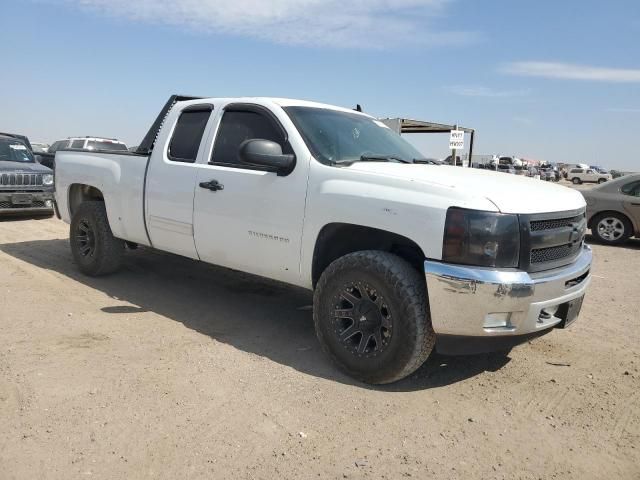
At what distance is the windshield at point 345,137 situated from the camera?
415 cm

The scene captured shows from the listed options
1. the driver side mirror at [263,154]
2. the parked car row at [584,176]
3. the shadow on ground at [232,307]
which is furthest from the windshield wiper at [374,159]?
the parked car row at [584,176]

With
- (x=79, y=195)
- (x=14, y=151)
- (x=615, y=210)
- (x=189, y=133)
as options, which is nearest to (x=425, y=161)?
(x=189, y=133)

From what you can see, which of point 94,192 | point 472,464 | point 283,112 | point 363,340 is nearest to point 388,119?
point 94,192

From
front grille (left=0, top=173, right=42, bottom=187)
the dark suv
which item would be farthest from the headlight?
front grille (left=0, top=173, right=42, bottom=187)

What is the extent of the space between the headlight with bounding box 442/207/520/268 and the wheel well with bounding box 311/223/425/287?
15.2 inches

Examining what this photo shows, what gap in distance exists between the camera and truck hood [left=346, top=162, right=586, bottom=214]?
328 centimetres

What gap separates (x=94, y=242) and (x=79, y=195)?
84 cm

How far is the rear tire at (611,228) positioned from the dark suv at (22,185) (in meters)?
11.2

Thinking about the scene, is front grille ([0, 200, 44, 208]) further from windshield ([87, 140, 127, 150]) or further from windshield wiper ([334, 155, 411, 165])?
windshield wiper ([334, 155, 411, 165])

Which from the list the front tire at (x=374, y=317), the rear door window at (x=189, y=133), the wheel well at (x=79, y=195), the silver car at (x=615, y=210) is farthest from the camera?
the silver car at (x=615, y=210)

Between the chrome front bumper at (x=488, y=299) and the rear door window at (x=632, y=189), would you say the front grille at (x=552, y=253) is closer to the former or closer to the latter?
the chrome front bumper at (x=488, y=299)

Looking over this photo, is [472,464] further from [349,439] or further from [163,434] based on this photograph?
[163,434]

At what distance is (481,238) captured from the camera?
10.4 ft

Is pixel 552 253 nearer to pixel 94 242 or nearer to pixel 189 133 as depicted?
pixel 189 133
